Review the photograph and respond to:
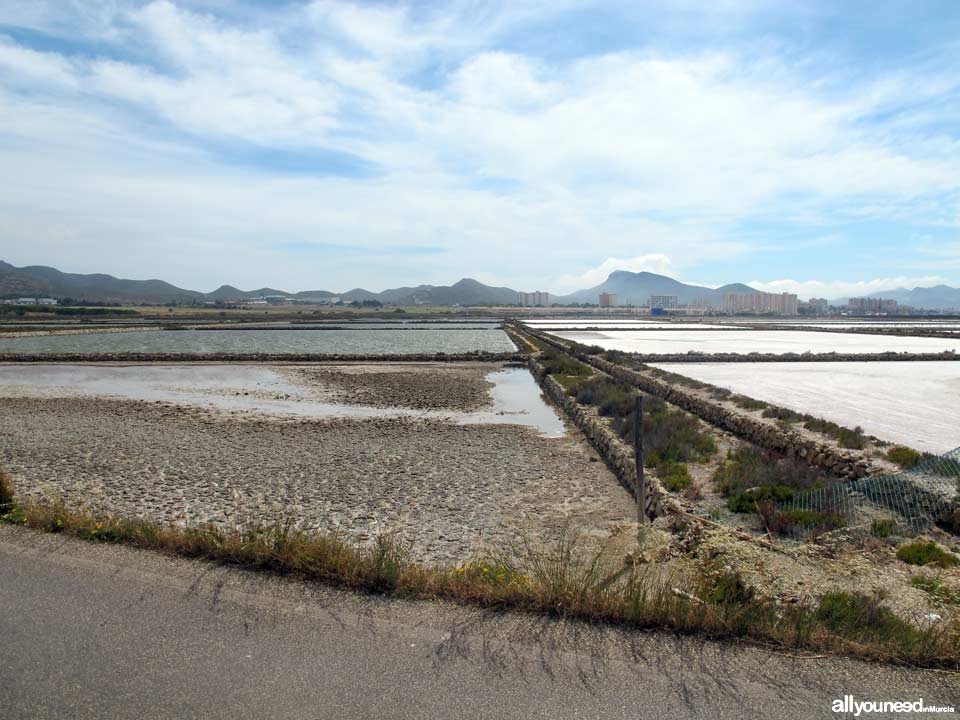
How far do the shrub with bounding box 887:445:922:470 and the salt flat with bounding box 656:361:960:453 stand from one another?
194 centimetres

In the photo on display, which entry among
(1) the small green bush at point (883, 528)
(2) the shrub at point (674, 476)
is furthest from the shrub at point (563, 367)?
(1) the small green bush at point (883, 528)

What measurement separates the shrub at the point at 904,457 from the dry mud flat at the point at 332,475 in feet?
12.8

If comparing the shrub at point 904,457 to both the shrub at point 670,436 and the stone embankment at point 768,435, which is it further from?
the shrub at point 670,436

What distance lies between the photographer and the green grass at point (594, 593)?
3520mm

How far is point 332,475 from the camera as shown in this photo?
1057 cm

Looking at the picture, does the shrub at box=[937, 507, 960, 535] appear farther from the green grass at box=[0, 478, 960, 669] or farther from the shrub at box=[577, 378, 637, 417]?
the shrub at box=[577, 378, 637, 417]

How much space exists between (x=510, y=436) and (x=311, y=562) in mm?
10618

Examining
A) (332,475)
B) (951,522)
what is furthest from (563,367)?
(951,522)

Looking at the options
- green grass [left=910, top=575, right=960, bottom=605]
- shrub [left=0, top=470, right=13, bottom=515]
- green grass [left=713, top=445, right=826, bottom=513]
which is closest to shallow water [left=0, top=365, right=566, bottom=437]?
green grass [left=713, top=445, right=826, bottom=513]

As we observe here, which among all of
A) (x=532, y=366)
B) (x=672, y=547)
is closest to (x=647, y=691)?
(x=672, y=547)

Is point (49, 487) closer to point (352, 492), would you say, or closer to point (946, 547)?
point (352, 492)

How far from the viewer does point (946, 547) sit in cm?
599

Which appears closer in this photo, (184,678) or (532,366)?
(184,678)

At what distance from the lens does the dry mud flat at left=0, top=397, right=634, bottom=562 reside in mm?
7988
